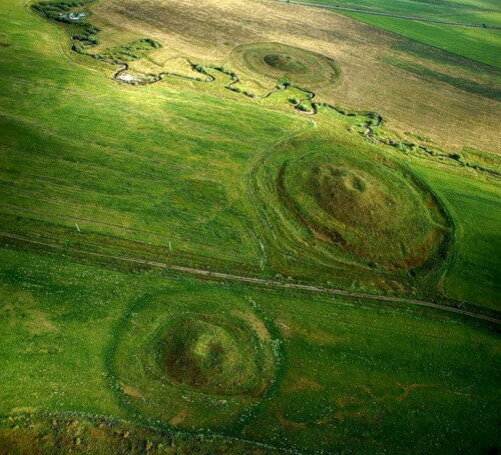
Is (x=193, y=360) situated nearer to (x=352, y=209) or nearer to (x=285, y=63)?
(x=352, y=209)

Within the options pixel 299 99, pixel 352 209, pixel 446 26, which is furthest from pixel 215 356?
pixel 446 26

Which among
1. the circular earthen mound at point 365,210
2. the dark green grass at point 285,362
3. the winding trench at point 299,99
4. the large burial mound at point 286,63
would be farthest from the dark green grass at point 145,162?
the large burial mound at point 286,63

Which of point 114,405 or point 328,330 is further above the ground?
point 328,330

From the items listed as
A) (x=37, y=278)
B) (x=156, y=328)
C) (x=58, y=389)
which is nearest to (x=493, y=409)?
(x=156, y=328)

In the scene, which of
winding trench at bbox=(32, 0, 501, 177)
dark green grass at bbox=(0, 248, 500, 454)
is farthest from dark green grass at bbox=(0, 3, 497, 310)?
dark green grass at bbox=(0, 248, 500, 454)

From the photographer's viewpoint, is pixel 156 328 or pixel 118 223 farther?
pixel 118 223

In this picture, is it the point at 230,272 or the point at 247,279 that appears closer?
the point at 247,279

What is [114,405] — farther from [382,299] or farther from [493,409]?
[493,409]
